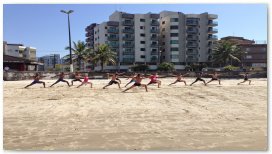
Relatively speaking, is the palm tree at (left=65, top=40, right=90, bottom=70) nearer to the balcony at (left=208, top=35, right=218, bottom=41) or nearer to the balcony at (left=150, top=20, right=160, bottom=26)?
the balcony at (left=150, top=20, right=160, bottom=26)

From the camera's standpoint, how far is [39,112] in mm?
11336

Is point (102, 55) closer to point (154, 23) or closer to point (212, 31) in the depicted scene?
point (154, 23)

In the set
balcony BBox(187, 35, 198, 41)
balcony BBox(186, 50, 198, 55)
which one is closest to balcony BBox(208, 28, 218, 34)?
balcony BBox(187, 35, 198, 41)

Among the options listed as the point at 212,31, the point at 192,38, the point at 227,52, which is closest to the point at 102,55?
the point at 227,52

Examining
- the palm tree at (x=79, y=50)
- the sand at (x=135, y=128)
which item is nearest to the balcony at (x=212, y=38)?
the palm tree at (x=79, y=50)

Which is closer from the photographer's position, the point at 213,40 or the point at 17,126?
the point at 17,126

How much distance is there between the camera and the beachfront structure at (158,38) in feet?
293

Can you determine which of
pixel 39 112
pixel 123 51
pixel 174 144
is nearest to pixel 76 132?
pixel 174 144

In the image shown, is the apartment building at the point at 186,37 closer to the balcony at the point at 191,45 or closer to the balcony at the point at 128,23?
the balcony at the point at 191,45

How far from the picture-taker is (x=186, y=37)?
91.6 metres

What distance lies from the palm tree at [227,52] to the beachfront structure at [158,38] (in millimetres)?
16597

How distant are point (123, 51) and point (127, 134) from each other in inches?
3196

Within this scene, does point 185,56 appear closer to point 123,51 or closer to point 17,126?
point 123,51

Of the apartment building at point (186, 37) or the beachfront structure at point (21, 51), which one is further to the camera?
the apartment building at point (186, 37)
